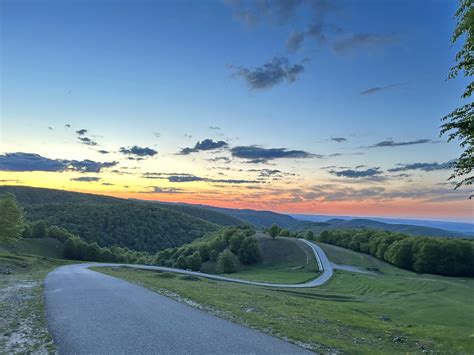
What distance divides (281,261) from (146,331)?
363 feet

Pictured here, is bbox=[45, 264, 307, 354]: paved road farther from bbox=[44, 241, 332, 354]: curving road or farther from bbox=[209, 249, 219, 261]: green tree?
bbox=[209, 249, 219, 261]: green tree

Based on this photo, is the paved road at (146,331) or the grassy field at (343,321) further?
the grassy field at (343,321)

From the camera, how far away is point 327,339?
46.7ft

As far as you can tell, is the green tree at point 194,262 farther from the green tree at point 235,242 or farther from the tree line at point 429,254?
the tree line at point 429,254

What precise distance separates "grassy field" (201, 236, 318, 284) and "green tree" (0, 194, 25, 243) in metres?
58.4

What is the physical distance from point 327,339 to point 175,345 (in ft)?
21.5

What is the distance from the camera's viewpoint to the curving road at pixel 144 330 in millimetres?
12117

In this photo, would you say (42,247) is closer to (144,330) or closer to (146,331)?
(144,330)

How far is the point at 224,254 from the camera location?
116m

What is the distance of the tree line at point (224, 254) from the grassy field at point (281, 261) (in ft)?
11.1

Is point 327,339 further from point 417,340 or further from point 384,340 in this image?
point 417,340

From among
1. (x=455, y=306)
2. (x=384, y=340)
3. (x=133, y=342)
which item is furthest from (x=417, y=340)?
(x=455, y=306)

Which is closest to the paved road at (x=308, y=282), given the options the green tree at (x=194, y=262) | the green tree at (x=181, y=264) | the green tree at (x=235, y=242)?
the green tree at (x=235, y=242)

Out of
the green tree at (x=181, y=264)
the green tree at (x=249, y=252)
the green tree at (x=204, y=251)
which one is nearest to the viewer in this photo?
the green tree at (x=249, y=252)
